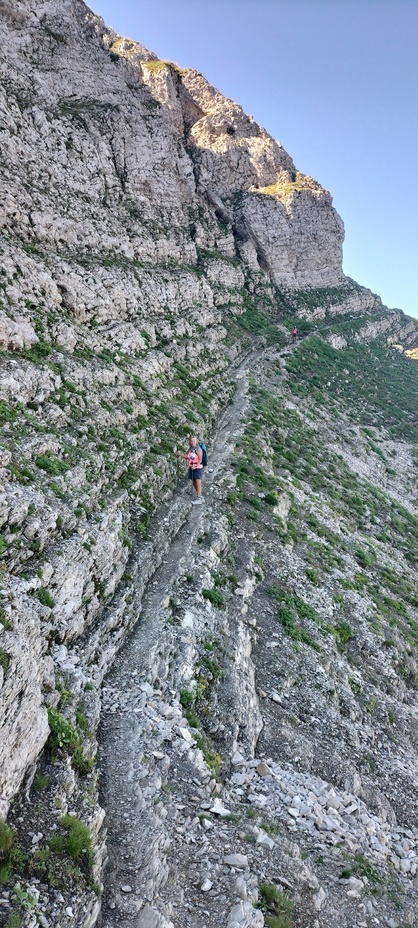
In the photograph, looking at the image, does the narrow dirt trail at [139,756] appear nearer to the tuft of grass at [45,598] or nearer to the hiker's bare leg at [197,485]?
the tuft of grass at [45,598]

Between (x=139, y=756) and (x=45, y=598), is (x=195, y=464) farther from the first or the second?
(x=139, y=756)

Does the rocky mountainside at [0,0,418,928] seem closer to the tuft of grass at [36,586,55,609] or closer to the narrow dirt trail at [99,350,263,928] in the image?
the narrow dirt trail at [99,350,263,928]

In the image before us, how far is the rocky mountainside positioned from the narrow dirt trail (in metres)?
0.05

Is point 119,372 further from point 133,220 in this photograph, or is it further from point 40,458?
point 133,220

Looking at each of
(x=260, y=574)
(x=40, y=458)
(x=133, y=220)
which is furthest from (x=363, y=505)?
(x=133, y=220)

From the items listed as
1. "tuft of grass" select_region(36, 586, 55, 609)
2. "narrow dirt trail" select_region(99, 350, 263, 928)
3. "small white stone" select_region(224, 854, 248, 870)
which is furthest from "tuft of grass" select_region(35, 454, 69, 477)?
"small white stone" select_region(224, 854, 248, 870)

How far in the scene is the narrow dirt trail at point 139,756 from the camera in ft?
26.0

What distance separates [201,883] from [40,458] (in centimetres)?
1175

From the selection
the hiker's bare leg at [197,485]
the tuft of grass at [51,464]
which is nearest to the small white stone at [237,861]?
the tuft of grass at [51,464]

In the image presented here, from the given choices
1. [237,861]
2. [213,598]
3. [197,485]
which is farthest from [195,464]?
[237,861]

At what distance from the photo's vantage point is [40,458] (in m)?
15.1

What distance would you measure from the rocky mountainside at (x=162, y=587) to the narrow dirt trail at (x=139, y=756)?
0.16ft

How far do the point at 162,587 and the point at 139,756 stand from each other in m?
6.33

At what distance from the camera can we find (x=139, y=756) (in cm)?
1027
